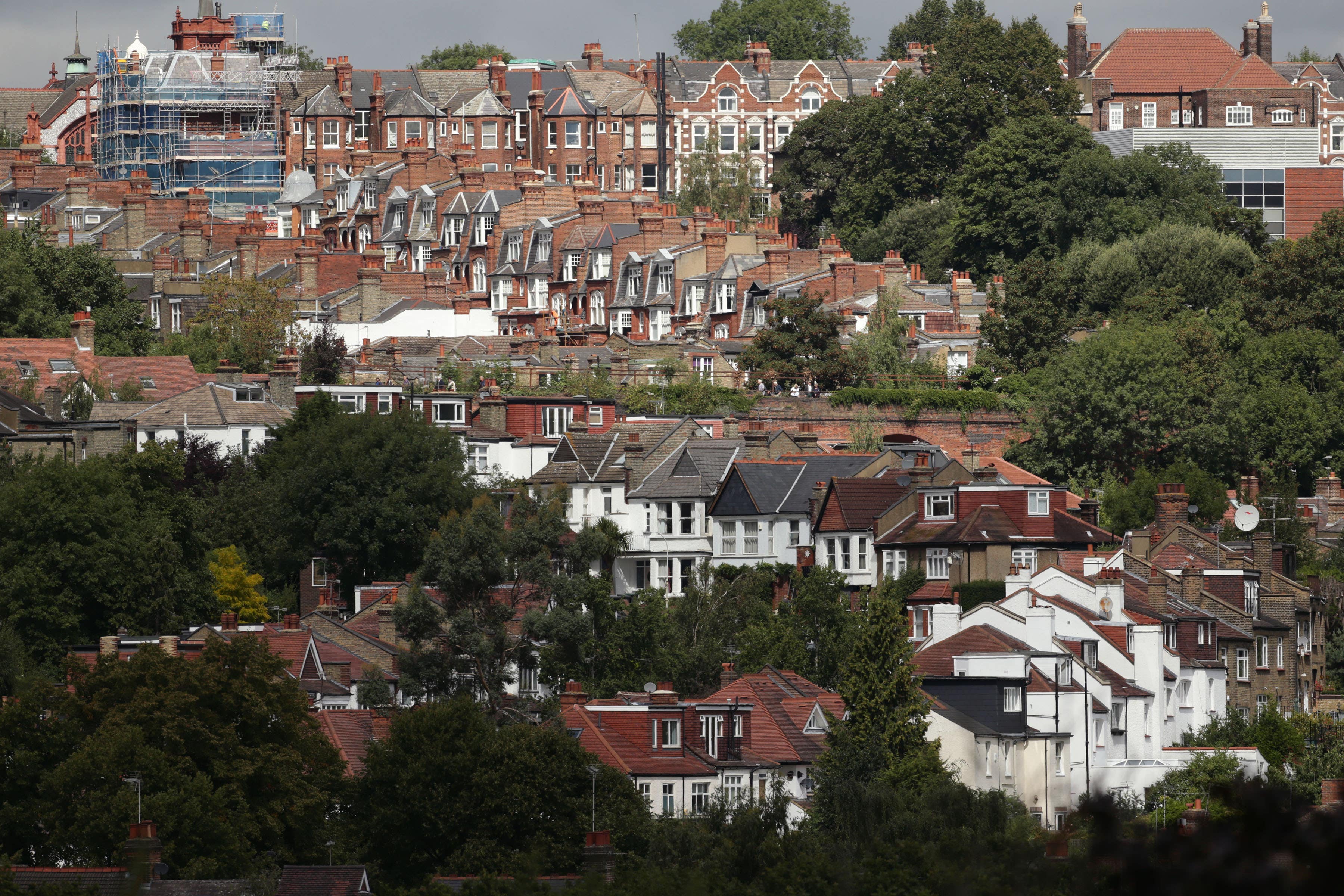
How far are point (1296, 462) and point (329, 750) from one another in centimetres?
4551

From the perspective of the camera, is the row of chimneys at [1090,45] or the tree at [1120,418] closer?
the tree at [1120,418]

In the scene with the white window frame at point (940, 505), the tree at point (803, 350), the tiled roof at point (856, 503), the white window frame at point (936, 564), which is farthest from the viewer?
the tree at point (803, 350)

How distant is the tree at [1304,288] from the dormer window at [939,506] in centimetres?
2888

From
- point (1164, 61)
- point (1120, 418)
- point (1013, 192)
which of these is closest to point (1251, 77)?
point (1164, 61)

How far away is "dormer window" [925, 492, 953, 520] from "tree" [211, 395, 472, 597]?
1291 centimetres

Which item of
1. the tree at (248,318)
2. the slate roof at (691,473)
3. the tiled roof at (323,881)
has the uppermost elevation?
the tree at (248,318)

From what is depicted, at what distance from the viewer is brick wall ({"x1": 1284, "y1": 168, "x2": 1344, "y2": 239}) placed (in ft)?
366

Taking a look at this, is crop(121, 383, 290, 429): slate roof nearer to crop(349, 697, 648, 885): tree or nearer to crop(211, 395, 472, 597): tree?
crop(211, 395, 472, 597): tree

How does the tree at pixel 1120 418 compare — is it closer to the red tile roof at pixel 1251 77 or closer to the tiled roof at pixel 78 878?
the red tile roof at pixel 1251 77

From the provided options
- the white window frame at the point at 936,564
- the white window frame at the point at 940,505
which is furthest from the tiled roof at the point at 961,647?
the white window frame at the point at 940,505

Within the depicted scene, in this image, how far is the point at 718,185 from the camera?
120m

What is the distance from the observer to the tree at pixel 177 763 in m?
39.0

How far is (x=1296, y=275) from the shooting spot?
91.3 metres

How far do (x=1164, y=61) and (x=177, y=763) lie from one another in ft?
303
